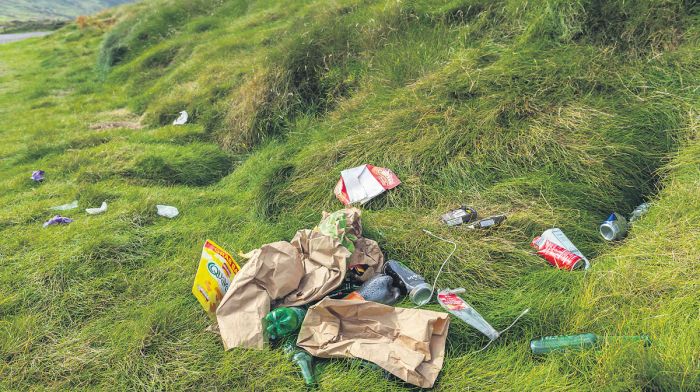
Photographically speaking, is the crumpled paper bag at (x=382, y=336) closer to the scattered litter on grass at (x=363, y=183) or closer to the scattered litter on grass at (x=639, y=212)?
the scattered litter on grass at (x=363, y=183)

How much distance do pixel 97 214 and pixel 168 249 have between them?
1011mm

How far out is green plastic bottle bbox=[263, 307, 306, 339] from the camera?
221 cm

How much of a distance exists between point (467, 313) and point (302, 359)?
85cm

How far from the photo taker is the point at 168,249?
9.91 ft

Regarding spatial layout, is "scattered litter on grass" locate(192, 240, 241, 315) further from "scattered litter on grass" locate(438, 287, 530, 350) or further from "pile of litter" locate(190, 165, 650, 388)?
"scattered litter on grass" locate(438, 287, 530, 350)

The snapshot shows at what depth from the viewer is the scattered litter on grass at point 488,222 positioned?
108 inches

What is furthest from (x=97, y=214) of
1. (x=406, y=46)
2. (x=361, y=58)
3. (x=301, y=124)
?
(x=406, y=46)

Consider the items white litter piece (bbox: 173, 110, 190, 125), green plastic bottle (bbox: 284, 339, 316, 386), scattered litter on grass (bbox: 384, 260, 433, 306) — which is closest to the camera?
green plastic bottle (bbox: 284, 339, 316, 386)

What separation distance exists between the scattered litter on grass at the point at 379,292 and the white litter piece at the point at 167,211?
1874 millimetres

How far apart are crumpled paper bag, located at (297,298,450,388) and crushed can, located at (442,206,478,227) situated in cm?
85

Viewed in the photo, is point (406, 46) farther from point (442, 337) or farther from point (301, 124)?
point (442, 337)

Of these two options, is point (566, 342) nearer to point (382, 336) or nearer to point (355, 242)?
point (382, 336)

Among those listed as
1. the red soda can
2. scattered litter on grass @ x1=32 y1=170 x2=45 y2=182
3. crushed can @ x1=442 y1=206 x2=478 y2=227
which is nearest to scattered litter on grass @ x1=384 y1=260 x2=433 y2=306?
crushed can @ x1=442 y1=206 x2=478 y2=227

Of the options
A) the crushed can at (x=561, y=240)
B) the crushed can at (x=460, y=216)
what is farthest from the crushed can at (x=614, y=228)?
the crushed can at (x=460, y=216)
